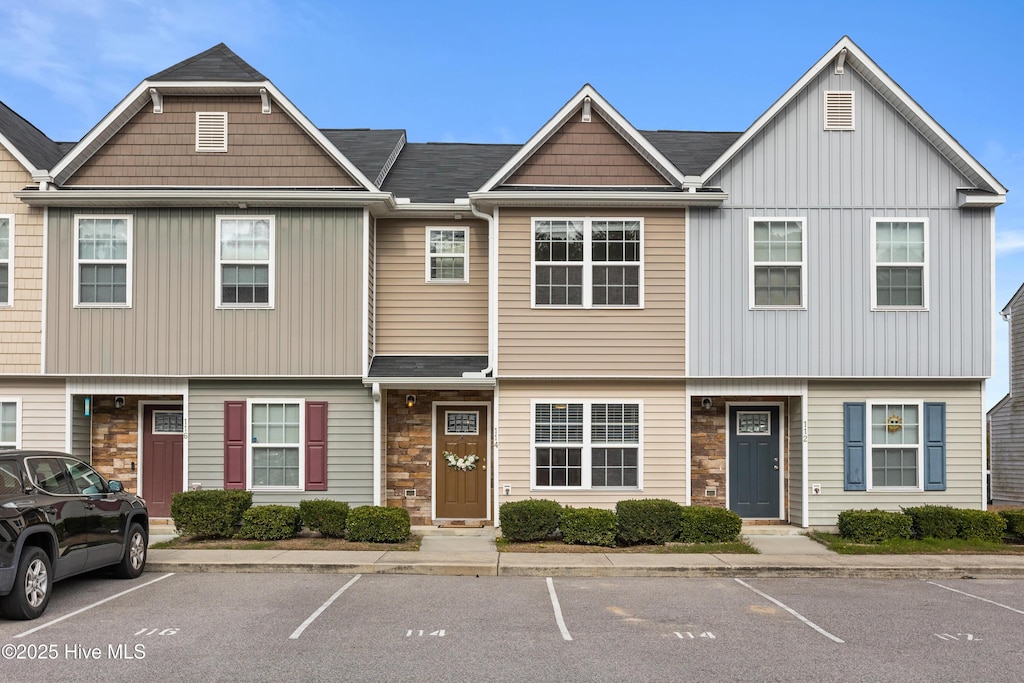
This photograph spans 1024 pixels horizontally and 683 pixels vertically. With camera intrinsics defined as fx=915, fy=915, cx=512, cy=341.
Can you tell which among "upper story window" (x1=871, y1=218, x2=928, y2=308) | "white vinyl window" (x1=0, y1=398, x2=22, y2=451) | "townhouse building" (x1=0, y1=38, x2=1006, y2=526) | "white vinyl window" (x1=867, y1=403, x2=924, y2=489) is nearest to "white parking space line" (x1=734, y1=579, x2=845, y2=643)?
"townhouse building" (x1=0, y1=38, x2=1006, y2=526)

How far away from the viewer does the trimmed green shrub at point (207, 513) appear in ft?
48.0

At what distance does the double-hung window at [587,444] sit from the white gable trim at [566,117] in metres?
4.02

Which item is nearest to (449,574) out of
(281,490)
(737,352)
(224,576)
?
(224,576)

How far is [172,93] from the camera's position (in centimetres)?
1605

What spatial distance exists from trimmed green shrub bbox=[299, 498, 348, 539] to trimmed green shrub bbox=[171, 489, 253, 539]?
1.08 metres

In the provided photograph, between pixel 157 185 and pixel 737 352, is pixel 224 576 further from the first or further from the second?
pixel 737 352

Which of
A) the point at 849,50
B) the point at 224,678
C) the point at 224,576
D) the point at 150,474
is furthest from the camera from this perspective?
the point at 150,474

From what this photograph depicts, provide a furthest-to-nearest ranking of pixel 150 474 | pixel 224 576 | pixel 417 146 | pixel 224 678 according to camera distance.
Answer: pixel 417 146
pixel 150 474
pixel 224 576
pixel 224 678

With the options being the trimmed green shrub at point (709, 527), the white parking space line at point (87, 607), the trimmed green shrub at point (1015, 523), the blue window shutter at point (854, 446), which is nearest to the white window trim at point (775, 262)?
A: the blue window shutter at point (854, 446)

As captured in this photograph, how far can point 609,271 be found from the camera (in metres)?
16.0

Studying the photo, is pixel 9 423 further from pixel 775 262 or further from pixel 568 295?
pixel 775 262

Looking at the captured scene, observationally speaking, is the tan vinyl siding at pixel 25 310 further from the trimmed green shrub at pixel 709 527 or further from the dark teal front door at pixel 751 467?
the dark teal front door at pixel 751 467

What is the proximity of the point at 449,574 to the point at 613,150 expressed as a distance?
309 inches

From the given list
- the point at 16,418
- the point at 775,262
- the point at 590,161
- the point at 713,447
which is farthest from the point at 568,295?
the point at 16,418
